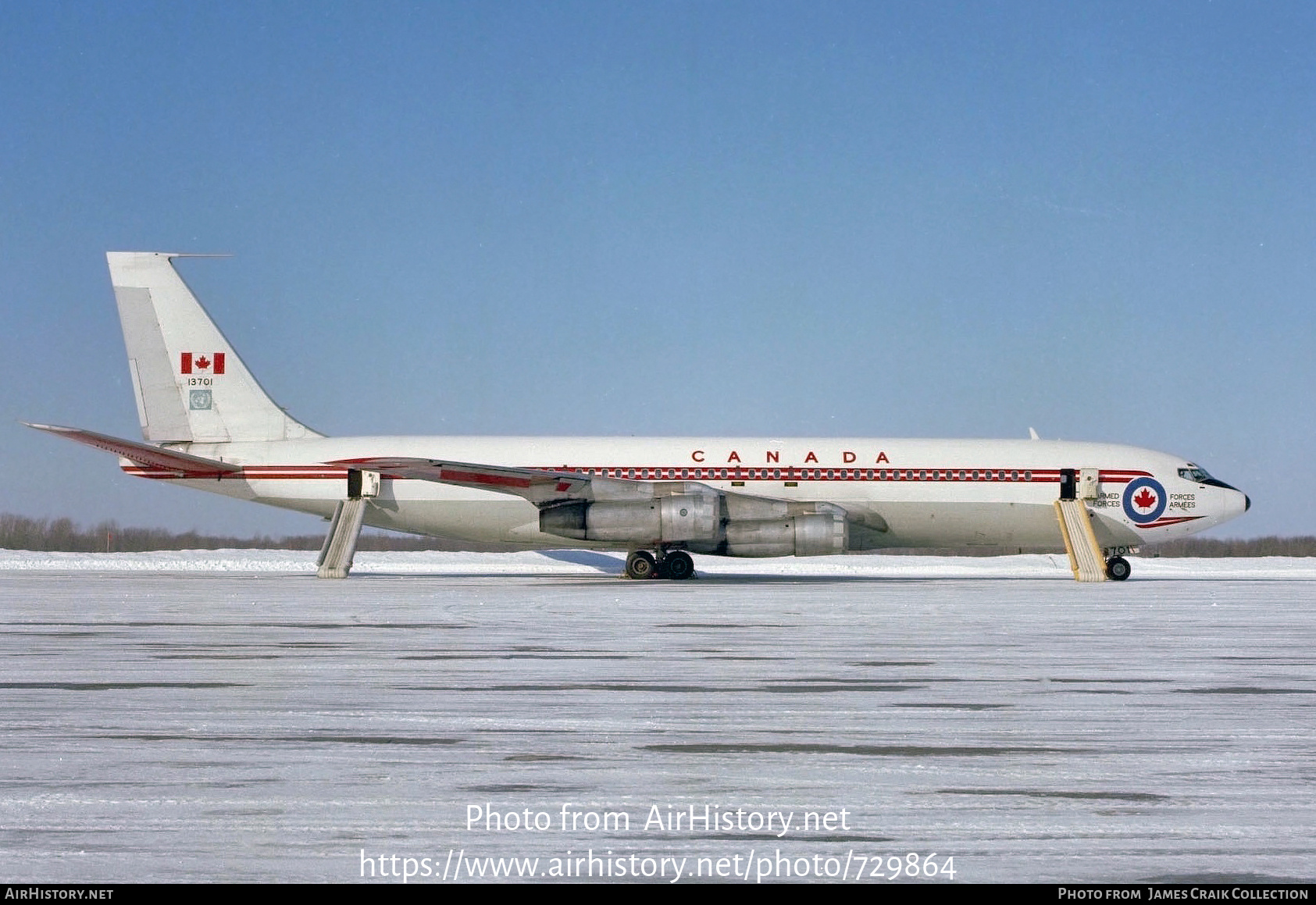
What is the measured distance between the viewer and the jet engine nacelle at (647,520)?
24.8 m

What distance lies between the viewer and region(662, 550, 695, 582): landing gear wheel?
2616 cm

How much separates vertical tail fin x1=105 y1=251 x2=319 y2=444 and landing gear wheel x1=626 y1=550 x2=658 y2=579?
892cm

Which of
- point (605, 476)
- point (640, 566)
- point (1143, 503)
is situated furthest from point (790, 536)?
point (1143, 503)

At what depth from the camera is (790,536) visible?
2480cm

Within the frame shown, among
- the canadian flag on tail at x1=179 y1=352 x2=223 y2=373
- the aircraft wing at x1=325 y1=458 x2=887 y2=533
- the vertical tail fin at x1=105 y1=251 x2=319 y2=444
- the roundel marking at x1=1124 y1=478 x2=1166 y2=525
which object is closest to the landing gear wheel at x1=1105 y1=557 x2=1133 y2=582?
the roundel marking at x1=1124 y1=478 x2=1166 y2=525

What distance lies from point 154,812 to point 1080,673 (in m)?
7.39

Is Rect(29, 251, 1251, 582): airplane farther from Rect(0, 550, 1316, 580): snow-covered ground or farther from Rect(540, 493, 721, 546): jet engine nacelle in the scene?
Rect(0, 550, 1316, 580): snow-covered ground

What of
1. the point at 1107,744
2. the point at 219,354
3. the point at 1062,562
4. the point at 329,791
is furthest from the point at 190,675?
the point at 1062,562

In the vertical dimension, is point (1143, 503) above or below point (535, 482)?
below

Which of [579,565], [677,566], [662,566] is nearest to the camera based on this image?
[677,566]

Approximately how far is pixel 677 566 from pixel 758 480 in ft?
8.67

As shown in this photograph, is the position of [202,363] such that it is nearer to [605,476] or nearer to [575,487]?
[575,487]

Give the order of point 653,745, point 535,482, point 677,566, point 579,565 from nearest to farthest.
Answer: point 653,745, point 535,482, point 677,566, point 579,565

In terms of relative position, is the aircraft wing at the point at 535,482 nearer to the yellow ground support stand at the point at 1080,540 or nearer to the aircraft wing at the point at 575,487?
the aircraft wing at the point at 575,487
